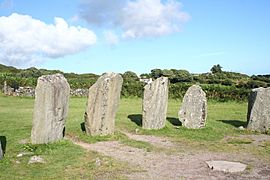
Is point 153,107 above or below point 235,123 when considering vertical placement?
above

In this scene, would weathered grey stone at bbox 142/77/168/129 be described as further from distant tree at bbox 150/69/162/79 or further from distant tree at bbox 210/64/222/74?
distant tree at bbox 210/64/222/74

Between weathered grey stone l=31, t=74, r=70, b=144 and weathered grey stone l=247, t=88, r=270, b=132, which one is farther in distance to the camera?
weathered grey stone l=247, t=88, r=270, b=132

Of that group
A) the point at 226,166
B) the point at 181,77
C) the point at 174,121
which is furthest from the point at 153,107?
the point at 181,77

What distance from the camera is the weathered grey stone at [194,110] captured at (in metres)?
18.5

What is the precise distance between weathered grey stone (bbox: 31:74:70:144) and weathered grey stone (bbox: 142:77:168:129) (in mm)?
5043

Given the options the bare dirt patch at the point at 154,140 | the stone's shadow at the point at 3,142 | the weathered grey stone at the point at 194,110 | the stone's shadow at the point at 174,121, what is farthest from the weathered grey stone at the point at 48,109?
the stone's shadow at the point at 174,121

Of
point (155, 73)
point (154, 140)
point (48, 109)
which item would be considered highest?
point (155, 73)

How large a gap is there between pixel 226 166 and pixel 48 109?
6.81 meters

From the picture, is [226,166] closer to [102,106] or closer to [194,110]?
[102,106]

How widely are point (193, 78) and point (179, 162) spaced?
41.5 meters

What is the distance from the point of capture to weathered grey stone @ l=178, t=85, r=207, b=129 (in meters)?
18.5

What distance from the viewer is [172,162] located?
465 inches

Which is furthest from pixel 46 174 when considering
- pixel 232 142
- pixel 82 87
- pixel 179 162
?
pixel 82 87

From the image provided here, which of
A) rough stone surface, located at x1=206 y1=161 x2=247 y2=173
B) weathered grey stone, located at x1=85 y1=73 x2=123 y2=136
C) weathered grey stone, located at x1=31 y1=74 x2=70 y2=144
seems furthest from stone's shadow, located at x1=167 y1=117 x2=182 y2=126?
rough stone surface, located at x1=206 y1=161 x2=247 y2=173
